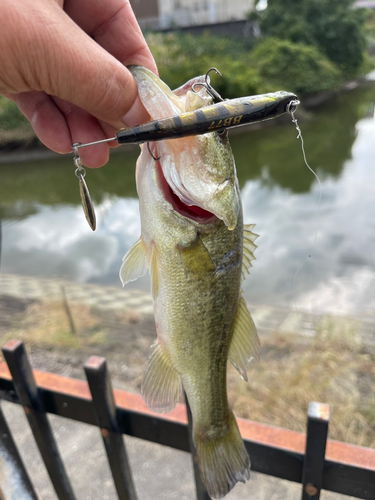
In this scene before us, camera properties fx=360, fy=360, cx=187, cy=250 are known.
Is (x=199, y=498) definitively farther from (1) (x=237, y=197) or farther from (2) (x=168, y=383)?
(1) (x=237, y=197)

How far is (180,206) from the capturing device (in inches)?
38.5

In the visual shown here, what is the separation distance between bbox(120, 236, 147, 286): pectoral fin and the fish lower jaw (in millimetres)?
143

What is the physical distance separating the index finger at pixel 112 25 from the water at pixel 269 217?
10.5 ft

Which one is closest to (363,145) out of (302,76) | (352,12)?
(302,76)

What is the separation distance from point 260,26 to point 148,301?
21.3 meters

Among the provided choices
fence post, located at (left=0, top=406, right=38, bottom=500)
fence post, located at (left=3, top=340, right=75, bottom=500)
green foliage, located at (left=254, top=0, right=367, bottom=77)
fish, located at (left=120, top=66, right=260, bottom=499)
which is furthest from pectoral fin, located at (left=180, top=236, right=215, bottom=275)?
green foliage, located at (left=254, top=0, right=367, bottom=77)

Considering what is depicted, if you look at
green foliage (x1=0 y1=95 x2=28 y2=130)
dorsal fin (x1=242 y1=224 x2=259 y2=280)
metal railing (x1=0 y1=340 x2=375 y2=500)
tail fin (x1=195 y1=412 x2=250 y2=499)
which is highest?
green foliage (x1=0 y1=95 x2=28 y2=130)

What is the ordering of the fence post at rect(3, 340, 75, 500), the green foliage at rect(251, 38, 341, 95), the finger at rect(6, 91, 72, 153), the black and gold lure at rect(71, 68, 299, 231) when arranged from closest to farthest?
1. the black and gold lure at rect(71, 68, 299, 231)
2. the finger at rect(6, 91, 72, 153)
3. the fence post at rect(3, 340, 75, 500)
4. the green foliage at rect(251, 38, 341, 95)

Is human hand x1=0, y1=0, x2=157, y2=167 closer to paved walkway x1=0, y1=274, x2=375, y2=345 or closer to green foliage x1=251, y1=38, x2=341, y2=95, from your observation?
paved walkway x1=0, y1=274, x2=375, y2=345

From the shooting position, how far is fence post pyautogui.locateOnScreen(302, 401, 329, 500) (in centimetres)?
112

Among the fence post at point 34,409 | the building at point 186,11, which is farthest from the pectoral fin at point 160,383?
the building at point 186,11

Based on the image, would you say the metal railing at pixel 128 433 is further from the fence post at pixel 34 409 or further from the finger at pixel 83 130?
the finger at pixel 83 130

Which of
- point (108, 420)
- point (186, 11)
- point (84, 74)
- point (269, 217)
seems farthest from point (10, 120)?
point (186, 11)

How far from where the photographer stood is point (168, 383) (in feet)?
3.55
